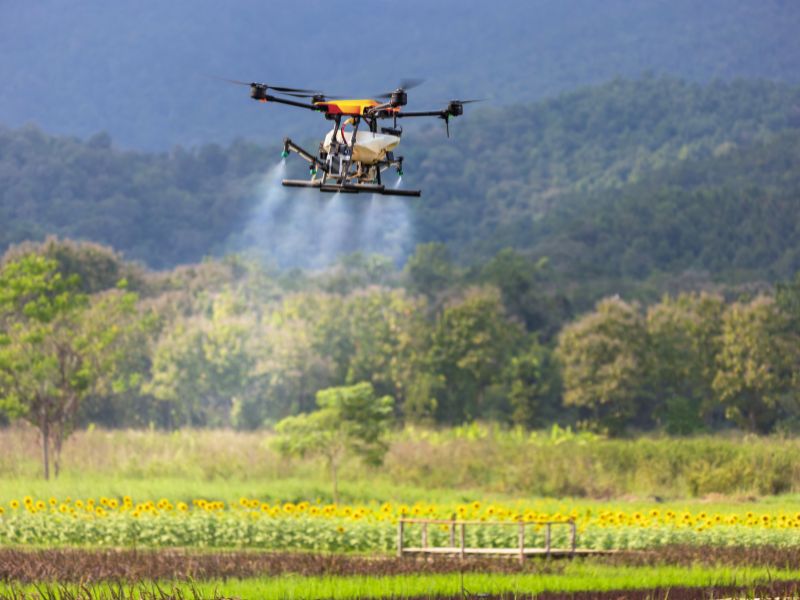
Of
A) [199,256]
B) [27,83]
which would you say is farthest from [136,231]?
[27,83]

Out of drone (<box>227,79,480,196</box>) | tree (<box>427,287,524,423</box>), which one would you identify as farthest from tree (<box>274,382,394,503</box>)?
tree (<box>427,287,524,423</box>)

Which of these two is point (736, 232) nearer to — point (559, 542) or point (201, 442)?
point (201, 442)

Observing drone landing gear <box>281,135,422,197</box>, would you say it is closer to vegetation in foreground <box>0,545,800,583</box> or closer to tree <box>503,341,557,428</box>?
vegetation in foreground <box>0,545,800,583</box>

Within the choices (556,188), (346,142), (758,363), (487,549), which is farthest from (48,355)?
(556,188)

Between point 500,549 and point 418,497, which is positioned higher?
point 500,549

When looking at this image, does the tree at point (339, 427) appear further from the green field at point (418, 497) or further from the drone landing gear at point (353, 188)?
the drone landing gear at point (353, 188)

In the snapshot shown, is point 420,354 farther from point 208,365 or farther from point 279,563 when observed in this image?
point 279,563
